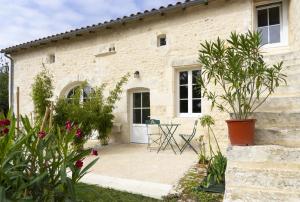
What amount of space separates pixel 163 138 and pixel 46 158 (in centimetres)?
640

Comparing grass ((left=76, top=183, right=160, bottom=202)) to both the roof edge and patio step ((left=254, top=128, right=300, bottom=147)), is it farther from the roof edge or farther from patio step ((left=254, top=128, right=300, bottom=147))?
the roof edge

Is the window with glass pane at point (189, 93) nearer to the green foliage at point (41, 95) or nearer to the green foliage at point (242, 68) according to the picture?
the green foliage at point (41, 95)

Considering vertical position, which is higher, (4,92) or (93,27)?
(93,27)

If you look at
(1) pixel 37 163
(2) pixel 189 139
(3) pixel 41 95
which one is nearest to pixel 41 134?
(1) pixel 37 163

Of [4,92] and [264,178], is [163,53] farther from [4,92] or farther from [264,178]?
[4,92]

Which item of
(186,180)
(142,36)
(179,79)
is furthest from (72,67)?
(186,180)

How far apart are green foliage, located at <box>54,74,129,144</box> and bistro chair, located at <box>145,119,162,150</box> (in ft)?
4.17

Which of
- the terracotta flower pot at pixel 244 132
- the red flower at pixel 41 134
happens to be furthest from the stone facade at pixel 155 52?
the red flower at pixel 41 134

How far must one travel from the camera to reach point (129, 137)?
33.2 feet

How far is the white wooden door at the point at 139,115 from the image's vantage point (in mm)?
9914

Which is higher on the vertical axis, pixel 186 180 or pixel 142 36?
pixel 142 36

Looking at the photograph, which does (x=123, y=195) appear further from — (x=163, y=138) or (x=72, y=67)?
(x=72, y=67)

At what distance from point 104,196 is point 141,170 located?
5.46ft

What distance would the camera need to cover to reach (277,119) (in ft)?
13.8
